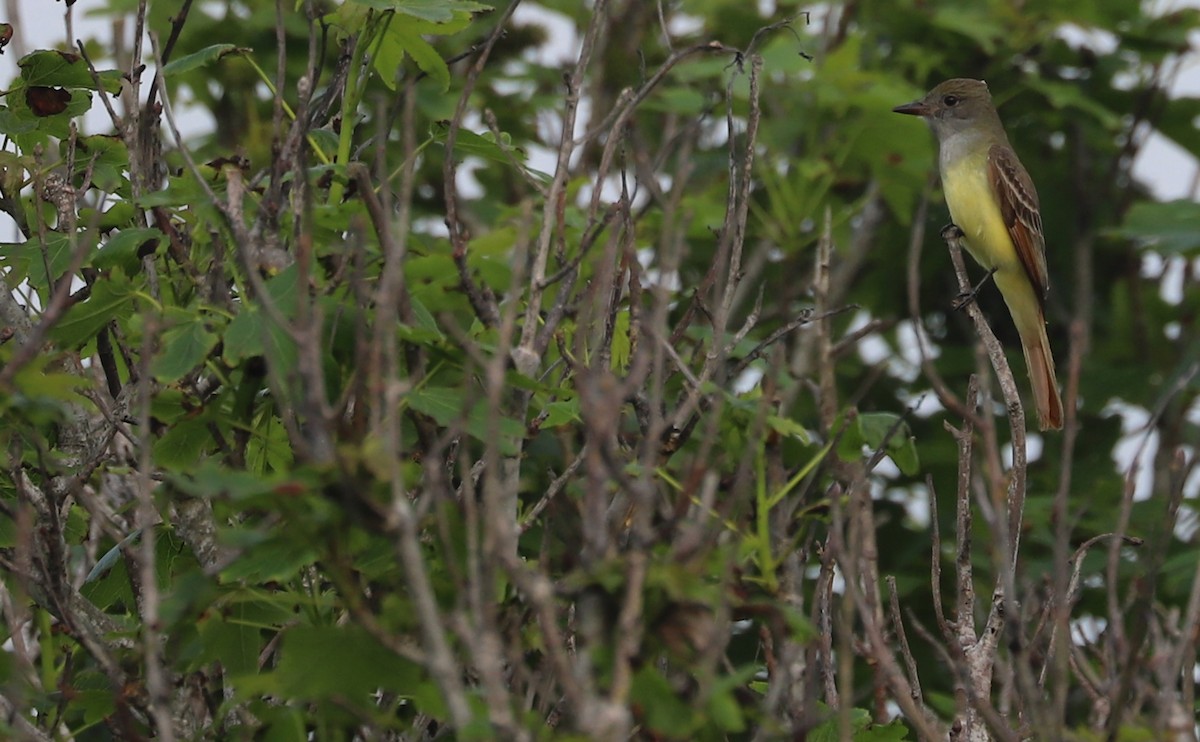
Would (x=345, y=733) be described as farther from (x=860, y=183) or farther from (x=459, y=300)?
(x=860, y=183)

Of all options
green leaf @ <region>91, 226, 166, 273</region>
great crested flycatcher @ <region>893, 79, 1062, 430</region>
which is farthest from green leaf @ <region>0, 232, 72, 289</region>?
great crested flycatcher @ <region>893, 79, 1062, 430</region>

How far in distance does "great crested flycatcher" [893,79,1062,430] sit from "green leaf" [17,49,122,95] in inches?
195

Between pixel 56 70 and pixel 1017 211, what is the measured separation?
5.48m

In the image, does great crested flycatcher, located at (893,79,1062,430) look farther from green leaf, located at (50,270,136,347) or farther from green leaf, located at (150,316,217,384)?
green leaf, located at (150,316,217,384)

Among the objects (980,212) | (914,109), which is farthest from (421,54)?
(980,212)

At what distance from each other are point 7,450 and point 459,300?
1125 mm

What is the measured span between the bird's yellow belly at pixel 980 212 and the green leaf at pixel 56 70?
5124 millimetres

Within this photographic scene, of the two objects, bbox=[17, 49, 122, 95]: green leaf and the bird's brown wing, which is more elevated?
bbox=[17, 49, 122, 95]: green leaf

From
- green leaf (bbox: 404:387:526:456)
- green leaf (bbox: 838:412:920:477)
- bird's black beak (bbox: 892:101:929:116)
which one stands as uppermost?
green leaf (bbox: 404:387:526:456)

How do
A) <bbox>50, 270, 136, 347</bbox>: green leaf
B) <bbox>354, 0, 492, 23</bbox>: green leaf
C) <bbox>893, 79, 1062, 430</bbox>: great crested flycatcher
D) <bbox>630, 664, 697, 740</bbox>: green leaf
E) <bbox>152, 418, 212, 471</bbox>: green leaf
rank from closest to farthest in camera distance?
<bbox>630, 664, 697, 740</bbox>: green leaf
<bbox>152, 418, 212, 471</bbox>: green leaf
<bbox>50, 270, 136, 347</bbox>: green leaf
<bbox>354, 0, 492, 23</bbox>: green leaf
<bbox>893, 79, 1062, 430</bbox>: great crested flycatcher

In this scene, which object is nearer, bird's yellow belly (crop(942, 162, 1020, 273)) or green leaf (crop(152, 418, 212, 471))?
green leaf (crop(152, 418, 212, 471))

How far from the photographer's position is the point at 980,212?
8.30 meters

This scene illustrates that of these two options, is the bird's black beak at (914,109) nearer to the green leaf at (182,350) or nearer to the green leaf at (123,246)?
the green leaf at (123,246)

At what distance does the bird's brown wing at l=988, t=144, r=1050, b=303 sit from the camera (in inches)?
327
